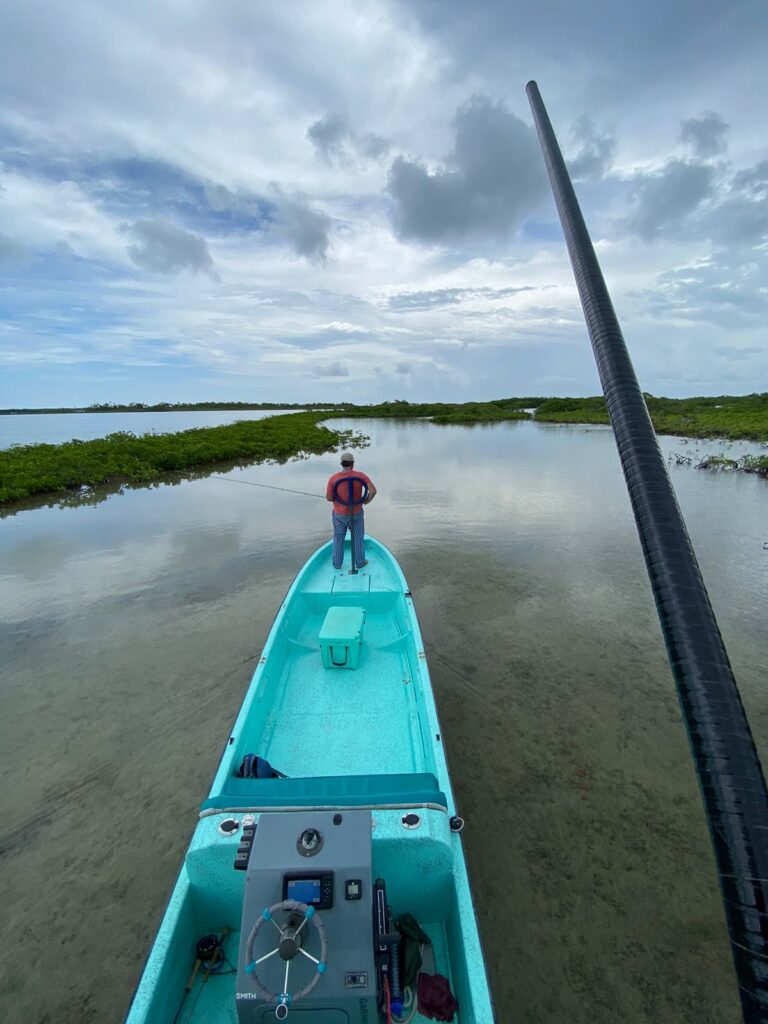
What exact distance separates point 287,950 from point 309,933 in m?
0.19

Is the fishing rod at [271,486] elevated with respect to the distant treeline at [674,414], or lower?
lower

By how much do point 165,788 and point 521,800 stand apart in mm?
4149

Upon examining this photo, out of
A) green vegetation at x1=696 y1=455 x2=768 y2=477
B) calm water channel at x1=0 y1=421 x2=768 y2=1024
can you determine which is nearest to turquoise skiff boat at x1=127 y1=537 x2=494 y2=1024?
calm water channel at x1=0 y1=421 x2=768 y2=1024

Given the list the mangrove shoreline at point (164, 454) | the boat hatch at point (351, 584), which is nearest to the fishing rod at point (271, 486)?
the mangrove shoreline at point (164, 454)

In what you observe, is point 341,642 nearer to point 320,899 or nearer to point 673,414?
point 320,899

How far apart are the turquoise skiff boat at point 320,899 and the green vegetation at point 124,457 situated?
20.1 metres

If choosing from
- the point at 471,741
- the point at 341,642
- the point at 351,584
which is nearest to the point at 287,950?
the point at 341,642

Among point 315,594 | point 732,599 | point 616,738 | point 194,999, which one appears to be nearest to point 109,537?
point 315,594

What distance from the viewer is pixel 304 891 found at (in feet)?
8.18

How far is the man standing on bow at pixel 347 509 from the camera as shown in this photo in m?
8.23

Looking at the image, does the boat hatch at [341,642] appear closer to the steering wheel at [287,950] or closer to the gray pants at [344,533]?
the gray pants at [344,533]

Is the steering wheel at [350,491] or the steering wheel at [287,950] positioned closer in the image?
the steering wheel at [287,950]

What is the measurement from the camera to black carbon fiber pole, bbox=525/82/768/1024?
179cm

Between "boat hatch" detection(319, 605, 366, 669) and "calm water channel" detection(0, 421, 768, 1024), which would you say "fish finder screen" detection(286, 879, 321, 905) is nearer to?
"calm water channel" detection(0, 421, 768, 1024)
